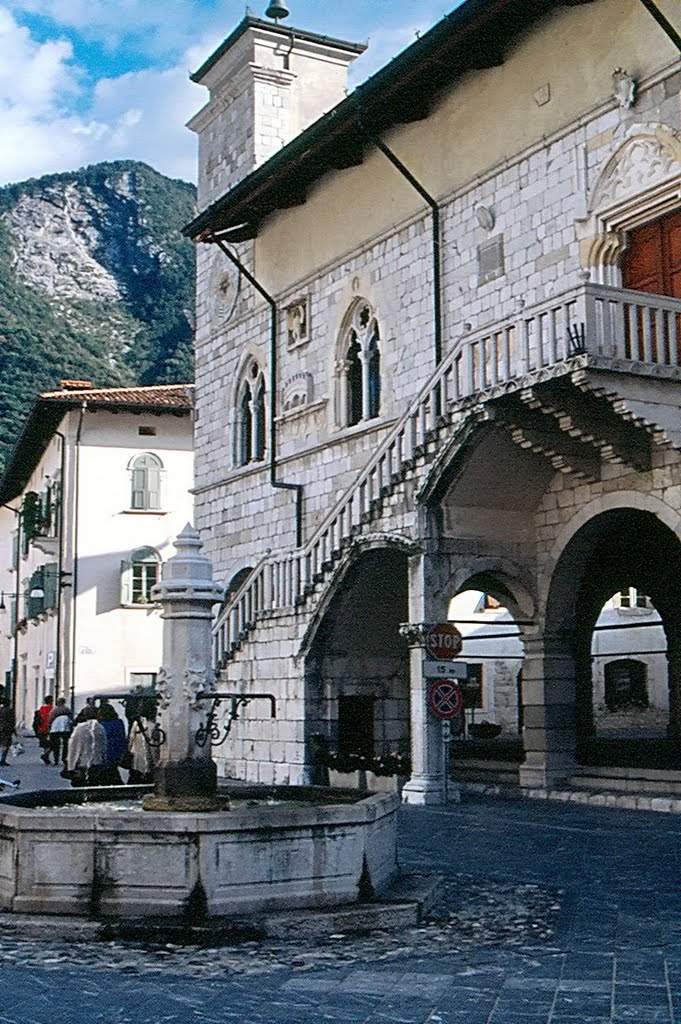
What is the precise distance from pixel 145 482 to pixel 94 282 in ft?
229

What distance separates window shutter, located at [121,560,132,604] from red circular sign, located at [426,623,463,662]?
829 inches

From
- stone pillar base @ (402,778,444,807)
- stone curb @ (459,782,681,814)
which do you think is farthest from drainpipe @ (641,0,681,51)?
stone pillar base @ (402,778,444,807)

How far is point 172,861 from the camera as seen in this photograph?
7.84m

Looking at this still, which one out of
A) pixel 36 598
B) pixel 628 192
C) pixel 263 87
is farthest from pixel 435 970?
pixel 36 598

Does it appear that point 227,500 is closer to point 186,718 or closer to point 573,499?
point 573,499

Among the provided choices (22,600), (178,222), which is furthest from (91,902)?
(178,222)

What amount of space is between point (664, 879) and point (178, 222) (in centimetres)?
10447

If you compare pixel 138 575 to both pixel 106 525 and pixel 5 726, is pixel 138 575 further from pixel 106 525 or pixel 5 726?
pixel 5 726

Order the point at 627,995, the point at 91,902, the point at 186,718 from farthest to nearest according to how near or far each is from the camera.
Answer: the point at 186,718 → the point at 91,902 → the point at 627,995

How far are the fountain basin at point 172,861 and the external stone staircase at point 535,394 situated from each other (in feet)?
21.9

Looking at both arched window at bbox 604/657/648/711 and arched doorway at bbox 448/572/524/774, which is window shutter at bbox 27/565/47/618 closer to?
arched doorway at bbox 448/572/524/774

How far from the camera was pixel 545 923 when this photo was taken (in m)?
8.01

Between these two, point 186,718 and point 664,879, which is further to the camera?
point 664,879

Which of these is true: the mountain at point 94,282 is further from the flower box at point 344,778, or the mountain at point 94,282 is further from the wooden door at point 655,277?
the wooden door at point 655,277
